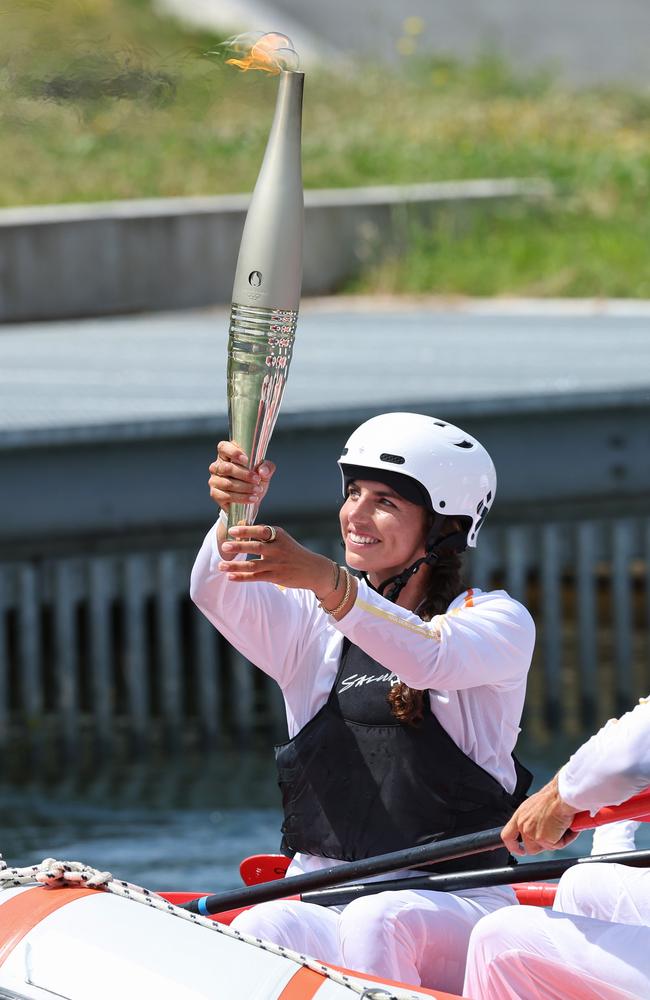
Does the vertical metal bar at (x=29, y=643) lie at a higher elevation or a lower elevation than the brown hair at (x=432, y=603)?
lower

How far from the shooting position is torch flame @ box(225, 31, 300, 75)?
255 centimetres

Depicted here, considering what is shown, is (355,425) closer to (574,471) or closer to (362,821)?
(574,471)

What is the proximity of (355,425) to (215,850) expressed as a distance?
1.92 meters

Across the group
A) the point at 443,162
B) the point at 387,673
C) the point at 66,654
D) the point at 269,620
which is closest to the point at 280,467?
the point at 66,654

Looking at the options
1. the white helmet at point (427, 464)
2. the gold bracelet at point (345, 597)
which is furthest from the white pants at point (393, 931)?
the white helmet at point (427, 464)

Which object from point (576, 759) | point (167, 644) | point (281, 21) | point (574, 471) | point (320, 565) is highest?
point (281, 21)

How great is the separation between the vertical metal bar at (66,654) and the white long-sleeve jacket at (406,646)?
3930mm

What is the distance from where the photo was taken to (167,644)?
714 centimetres

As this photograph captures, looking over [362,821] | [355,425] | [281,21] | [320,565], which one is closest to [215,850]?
[355,425]

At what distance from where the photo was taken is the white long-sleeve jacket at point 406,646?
9.27 feet

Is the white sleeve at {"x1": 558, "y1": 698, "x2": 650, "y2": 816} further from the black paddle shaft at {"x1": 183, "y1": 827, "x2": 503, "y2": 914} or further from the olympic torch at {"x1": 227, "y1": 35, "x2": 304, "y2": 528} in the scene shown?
the olympic torch at {"x1": 227, "y1": 35, "x2": 304, "y2": 528}

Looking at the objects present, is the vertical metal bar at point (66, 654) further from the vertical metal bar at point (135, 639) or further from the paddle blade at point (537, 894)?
the paddle blade at point (537, 894)

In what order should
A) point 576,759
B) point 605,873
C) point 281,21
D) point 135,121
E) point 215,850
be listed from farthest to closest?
point 281,21 → point 135,121 → point 215,850 → point 605,873 → point 576,759

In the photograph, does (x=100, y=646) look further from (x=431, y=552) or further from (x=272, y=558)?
(x=272, y=558)
